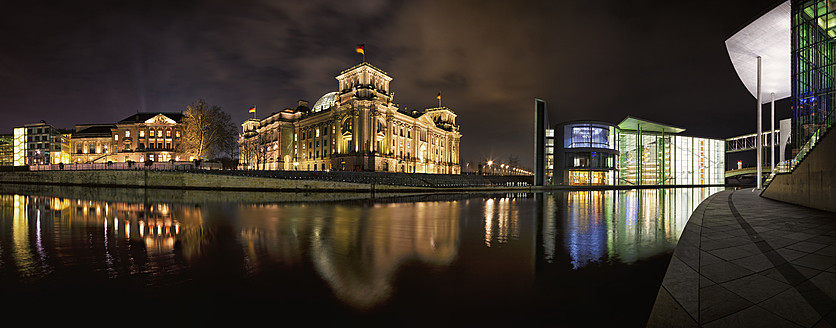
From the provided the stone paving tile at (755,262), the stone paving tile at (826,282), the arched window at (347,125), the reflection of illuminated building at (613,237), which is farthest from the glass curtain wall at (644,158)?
the stone paving tile at (826,282)

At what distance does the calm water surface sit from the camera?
190 inches

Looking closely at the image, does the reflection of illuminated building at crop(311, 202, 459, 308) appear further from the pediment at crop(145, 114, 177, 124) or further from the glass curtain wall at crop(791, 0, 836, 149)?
the pediment at crop(145, 114, 177, 124)

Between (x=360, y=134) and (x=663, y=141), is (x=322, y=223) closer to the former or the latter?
(x=360, y=134)

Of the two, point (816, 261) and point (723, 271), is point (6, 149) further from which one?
point (816, 261)

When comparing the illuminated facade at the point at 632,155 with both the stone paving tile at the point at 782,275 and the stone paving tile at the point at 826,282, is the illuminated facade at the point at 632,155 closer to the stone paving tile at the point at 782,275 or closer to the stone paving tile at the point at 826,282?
the stone paving tile at the point at 782,275

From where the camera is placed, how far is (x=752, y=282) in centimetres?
508

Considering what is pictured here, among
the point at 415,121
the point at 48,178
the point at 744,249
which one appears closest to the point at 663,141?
the point at 415,121

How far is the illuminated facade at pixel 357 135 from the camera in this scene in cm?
7625

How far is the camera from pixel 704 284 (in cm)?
523

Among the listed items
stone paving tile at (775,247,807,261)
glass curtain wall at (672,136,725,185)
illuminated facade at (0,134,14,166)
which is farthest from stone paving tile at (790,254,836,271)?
illuminated facade at (0,134,14,166)

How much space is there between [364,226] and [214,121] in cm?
6450

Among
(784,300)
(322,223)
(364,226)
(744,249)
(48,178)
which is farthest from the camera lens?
(48,178)

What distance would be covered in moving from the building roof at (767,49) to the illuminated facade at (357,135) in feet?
199

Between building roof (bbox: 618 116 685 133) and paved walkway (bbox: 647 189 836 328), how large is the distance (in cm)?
7003
